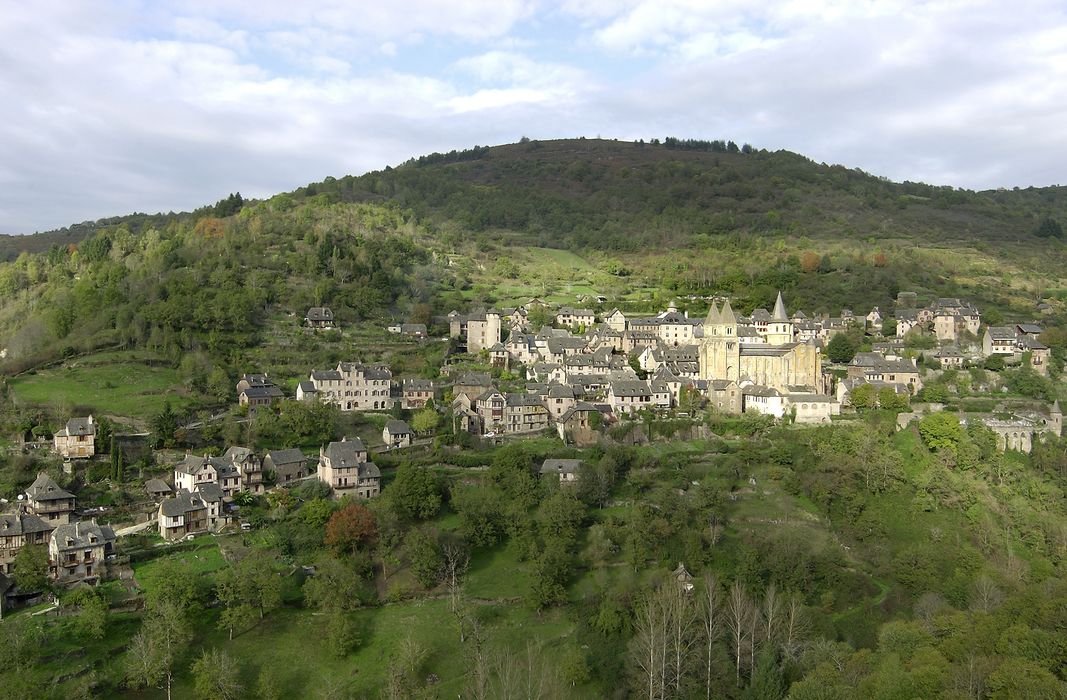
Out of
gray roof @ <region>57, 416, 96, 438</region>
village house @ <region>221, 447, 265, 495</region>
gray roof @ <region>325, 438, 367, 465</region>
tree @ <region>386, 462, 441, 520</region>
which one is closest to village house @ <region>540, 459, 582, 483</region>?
tree @ <region>386, 462, 441, 520</region>

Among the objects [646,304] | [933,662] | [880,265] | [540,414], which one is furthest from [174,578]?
[880,265]

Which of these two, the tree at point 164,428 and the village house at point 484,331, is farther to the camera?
the village house at point 484,331

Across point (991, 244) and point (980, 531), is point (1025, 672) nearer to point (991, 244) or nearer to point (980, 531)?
point (980, 531)

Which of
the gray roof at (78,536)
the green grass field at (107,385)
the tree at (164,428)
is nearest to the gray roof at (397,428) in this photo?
the tree at (164,428)

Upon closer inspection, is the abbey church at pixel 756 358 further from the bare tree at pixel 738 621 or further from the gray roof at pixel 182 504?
the gray roof at pixel 182 504

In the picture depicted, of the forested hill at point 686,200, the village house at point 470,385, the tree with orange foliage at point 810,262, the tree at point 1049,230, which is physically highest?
the forested hill at point 686,200

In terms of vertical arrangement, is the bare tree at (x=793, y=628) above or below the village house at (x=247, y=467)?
below
